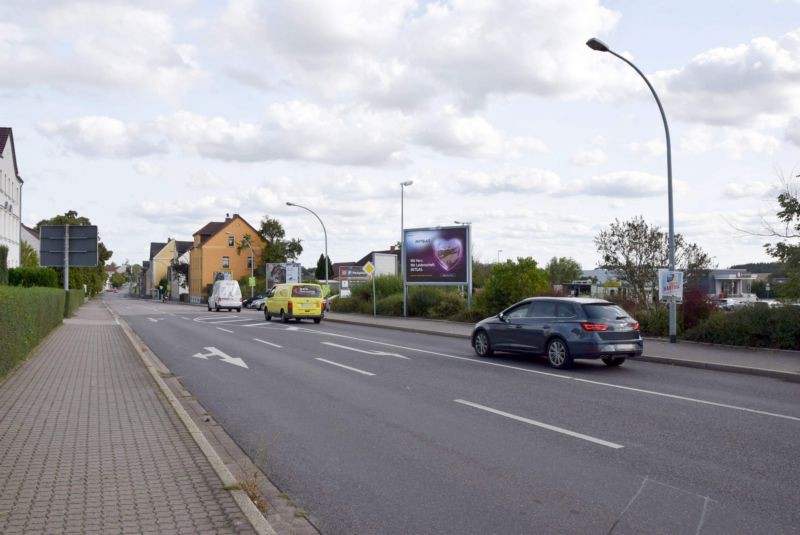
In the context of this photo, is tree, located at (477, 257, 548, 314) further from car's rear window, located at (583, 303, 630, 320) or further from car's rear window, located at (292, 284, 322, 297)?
car's rear window, located at (583, 303, 630, 320)

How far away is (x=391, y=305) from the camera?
35.3m

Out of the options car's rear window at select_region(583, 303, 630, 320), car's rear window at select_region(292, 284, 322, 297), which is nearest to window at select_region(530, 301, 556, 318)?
car's rear window at select_region(583, 303, 630, 320)

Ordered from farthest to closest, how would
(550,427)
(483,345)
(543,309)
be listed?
(483,345), (543,309), (550,427)

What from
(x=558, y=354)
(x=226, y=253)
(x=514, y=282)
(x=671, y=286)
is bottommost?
(x=558, y=354)

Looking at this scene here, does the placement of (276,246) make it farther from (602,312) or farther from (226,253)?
(602,312)

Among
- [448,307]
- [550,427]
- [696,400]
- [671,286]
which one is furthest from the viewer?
[448,307]

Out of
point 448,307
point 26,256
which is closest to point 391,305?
point 448,307

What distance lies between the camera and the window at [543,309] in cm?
1436

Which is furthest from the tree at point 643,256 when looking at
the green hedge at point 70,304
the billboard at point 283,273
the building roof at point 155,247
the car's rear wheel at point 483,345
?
the building roof at point 155,247

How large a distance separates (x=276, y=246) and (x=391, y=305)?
193 feet

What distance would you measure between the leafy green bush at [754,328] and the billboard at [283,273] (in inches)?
1764

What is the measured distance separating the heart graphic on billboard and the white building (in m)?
29.7

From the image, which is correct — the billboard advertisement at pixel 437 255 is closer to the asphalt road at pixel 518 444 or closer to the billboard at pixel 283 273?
the asphalt road at pixel 518 444

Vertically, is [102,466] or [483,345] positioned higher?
[483,345]
